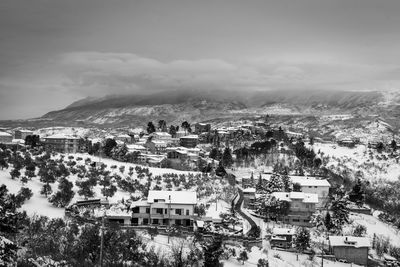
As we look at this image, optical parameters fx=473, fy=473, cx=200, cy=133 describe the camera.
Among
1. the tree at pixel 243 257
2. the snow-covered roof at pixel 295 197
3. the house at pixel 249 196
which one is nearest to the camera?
the tree at pixel 243 257

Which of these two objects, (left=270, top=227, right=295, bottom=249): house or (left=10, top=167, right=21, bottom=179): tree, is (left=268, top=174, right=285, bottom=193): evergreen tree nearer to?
(left=270, top=227, right=295, bottom=249): house

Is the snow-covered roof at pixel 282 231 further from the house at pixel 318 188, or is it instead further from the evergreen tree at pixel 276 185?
the house at pixel 318 188

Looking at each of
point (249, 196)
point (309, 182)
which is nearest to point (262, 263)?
point (249, 196)

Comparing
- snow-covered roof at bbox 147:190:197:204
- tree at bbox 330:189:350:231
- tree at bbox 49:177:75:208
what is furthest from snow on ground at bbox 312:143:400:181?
tree at bbox 49:177:75:208

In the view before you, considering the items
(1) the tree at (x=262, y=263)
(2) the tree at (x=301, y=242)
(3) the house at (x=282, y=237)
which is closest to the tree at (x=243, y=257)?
(1) the tree at (x=262, y=263)

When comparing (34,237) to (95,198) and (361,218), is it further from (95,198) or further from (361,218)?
(361,218)

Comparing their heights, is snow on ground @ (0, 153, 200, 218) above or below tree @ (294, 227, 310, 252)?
above

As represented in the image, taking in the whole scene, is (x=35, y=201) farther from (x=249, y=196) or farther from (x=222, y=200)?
(x=249, y=196)
